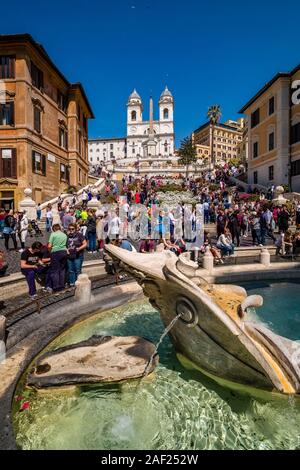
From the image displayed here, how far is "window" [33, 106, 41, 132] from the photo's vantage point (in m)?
27.3

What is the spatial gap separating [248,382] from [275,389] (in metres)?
0.31

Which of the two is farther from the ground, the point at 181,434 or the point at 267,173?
the point at 267,173

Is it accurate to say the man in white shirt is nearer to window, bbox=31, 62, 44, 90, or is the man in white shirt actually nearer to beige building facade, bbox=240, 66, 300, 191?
window, bbox=31, 62, 44, 90

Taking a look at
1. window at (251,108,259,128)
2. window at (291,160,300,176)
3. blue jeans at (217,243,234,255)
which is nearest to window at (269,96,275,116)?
window at (251,108,259,128)

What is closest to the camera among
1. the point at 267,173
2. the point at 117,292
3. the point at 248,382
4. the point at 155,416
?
the point at 155,416

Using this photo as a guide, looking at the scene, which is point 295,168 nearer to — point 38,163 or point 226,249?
point 226,249

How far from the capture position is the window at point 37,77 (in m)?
26.9

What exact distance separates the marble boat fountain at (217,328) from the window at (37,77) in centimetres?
2808

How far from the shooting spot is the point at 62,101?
1328 inches

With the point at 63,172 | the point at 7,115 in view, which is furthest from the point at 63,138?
the point at 7,115

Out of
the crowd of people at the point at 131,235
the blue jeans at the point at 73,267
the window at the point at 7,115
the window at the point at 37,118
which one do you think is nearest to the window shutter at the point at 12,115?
the window at the point at 7,115

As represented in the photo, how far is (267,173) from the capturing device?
109 feet
